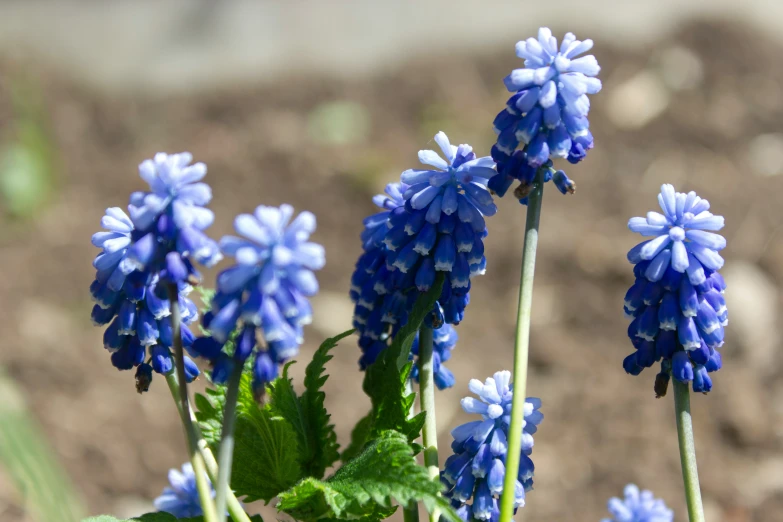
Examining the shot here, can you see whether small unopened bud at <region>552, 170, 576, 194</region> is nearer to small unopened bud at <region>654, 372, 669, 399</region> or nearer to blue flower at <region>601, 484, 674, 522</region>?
small unopened bud at <region>654, 372, 669, 399</region>

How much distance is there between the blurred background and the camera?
593cm

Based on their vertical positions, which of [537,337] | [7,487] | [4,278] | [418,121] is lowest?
[7,487]

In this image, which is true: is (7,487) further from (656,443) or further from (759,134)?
(759,134)

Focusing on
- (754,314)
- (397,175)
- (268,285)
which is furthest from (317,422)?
(397,175)

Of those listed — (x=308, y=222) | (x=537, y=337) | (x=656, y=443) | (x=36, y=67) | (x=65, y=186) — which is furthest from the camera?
(x=36, y=67)

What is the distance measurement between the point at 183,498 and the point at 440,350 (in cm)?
97

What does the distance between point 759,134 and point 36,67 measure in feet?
24.0

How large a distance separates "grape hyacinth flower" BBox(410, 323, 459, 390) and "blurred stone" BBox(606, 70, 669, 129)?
21.7 feet

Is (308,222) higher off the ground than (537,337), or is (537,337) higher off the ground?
(537,337)

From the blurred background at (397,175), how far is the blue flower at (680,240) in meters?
3.64

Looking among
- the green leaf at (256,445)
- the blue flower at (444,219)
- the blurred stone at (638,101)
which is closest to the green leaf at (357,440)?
the green leaf at (256,445)

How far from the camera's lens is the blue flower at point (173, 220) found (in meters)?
1.69

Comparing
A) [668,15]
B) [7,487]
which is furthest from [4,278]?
[668,15]

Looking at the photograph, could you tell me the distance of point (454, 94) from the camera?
9.28 meters
